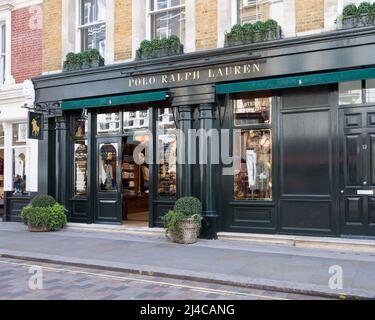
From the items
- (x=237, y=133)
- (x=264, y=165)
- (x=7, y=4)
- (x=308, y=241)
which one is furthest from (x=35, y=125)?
(x=308, y=241)

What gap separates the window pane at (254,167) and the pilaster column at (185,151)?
1.19 meters

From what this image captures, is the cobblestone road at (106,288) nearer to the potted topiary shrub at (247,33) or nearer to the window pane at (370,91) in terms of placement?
the window pane at (370,91)

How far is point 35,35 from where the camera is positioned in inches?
578

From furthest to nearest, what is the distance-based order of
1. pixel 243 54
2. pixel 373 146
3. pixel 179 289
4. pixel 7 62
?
pixel 7 62 < pixel 243 54 < pixel 373 146 < pixel 179 289

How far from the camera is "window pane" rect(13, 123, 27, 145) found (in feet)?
49.7

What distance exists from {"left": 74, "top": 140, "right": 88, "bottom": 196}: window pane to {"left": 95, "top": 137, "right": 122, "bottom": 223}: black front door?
529mm

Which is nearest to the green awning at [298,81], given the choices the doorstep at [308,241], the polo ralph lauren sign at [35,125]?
the doorstep at [308,241]

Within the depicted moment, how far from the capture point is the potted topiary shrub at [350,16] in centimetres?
969

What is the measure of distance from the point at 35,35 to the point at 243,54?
7.59 m

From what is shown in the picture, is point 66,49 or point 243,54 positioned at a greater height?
point 66,49
